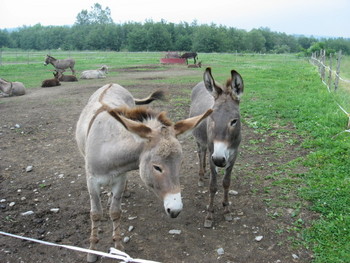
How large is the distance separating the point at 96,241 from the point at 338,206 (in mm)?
3361

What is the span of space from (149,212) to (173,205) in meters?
2.01

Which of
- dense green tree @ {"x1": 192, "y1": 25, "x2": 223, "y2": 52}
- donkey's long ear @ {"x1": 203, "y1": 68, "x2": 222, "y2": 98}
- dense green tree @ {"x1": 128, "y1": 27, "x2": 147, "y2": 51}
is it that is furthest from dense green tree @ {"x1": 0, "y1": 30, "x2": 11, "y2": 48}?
donkey's long ear @ {"x1": 203, "y1": 68, "x2": 222, "y2": 98}

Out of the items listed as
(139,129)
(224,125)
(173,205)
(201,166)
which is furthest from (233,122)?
(201,166)

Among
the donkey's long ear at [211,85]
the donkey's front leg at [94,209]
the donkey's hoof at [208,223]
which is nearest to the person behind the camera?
the donkey's front leg at [94,209]

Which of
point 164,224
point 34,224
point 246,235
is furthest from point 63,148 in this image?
point 246,235


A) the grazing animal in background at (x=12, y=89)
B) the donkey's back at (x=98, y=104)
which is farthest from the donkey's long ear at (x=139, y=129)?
the grazing animal in background at (x=12, y=89)

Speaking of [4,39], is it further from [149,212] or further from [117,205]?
[117,205]

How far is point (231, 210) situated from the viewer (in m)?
4.20

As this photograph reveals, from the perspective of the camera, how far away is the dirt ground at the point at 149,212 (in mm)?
3379

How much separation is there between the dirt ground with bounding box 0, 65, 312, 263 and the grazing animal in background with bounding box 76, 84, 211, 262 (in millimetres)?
579

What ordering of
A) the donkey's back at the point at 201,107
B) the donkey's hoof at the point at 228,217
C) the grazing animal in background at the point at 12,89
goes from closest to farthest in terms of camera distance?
the donkey's hoof at the point at 228,217, the donkey's back at the point at 201,107, the grazing animal in background at the point at 12,89

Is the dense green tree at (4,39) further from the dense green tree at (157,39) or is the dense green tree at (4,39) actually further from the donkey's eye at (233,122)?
the donkey's eye at (233,122)

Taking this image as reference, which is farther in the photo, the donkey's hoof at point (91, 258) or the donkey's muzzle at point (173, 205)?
the donkey's hoof at point (91, 258)

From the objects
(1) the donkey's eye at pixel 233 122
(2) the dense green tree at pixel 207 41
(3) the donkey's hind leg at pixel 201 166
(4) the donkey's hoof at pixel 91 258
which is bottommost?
(4) the donkey's hoof at pixel 91 258
